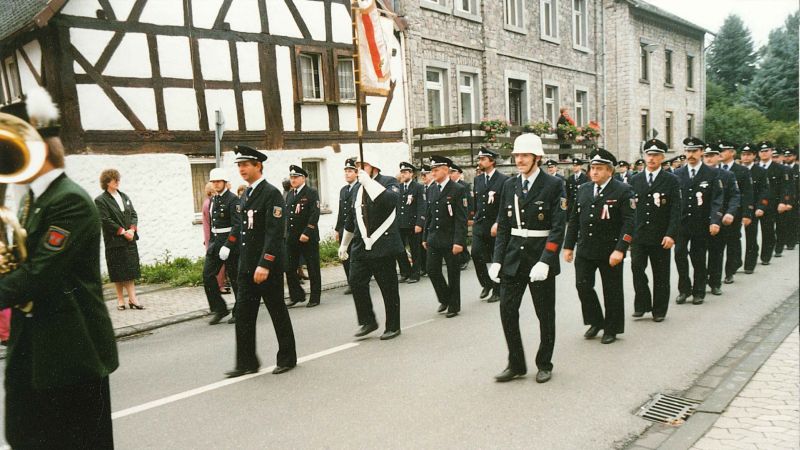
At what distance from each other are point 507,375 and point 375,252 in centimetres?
219

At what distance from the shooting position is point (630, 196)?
6500 millimetres

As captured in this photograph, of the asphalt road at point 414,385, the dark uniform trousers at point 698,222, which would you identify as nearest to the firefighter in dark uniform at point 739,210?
the dark uniform trousers at point 698,222

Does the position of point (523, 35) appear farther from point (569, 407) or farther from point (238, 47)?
point (569, 407)

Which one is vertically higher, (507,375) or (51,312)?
(51,312)

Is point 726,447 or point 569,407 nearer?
point 726,447

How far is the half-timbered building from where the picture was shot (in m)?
11.9

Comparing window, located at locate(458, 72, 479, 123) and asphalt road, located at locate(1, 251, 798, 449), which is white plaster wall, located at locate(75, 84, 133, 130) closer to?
asphalt road, located at locate(1, 251, 798, 449)

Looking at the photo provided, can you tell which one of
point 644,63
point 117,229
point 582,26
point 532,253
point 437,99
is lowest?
point 532,253

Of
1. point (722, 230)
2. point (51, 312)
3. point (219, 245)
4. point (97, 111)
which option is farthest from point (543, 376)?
point (97, 111)

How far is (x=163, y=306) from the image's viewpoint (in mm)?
9398

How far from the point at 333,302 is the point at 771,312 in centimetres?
584

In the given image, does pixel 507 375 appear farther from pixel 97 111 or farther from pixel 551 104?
pixel 551 104

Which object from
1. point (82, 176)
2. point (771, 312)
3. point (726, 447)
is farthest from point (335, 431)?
point (82, 176)

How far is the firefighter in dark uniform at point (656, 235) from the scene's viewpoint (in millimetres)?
7352
